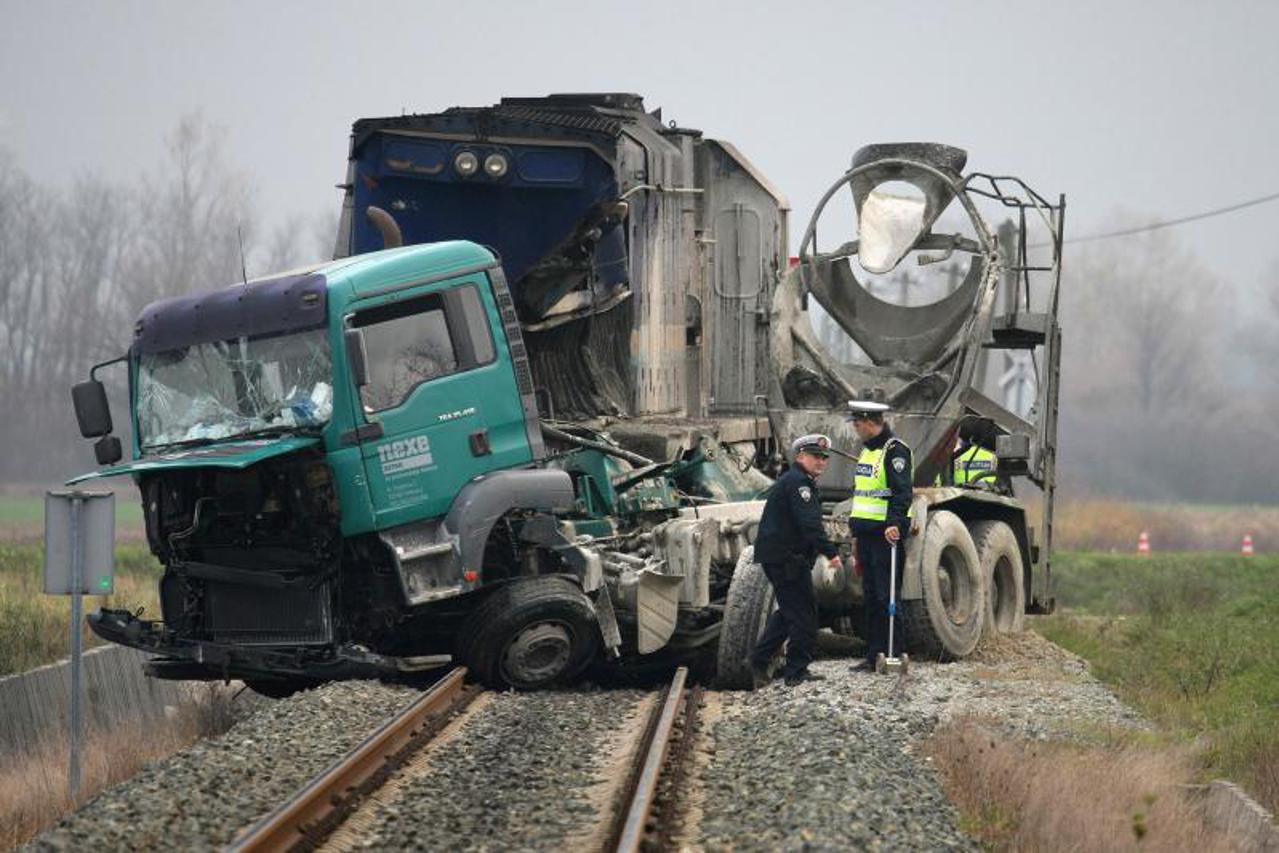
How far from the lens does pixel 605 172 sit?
1489 centimetres

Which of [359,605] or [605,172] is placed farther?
Result: [605,172]

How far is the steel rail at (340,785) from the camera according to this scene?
8.26 meters

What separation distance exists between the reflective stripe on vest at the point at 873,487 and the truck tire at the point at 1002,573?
9.70 ft

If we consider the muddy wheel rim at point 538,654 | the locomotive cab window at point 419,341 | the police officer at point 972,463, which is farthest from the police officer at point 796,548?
the police officer at point 972,463

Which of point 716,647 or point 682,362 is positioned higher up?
point 682,362

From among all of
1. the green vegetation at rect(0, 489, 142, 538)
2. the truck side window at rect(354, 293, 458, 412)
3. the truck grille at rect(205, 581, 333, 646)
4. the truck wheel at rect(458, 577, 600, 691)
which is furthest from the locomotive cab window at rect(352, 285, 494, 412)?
the green vegetation at rect(0, 489, 142, 538)

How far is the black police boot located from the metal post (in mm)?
4423

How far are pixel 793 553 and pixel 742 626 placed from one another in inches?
39.8

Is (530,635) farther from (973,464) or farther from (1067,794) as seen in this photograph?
(973,464)

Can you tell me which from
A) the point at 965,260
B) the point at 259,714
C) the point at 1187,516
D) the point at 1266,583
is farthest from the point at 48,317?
the point at 259,714

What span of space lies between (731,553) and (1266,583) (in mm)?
15953

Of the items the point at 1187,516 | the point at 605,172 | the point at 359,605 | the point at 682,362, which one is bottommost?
the point at 1187,516

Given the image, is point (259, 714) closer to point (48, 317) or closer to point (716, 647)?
point (716, 647)

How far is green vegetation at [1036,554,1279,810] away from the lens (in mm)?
11666
